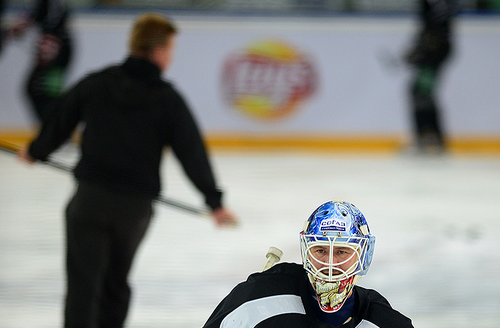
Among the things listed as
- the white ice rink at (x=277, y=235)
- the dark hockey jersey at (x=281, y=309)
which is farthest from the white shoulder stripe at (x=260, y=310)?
the white ice rink at (x=277, y=235)

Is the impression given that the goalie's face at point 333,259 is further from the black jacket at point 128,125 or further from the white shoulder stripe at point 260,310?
the black jacket at point 128,125

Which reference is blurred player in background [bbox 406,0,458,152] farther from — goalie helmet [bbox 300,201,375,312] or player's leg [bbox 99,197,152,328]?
goalie helmet [bbox 300,201,375,312]

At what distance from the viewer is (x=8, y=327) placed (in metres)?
3.10

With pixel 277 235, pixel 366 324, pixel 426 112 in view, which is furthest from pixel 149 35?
pixel 426 112

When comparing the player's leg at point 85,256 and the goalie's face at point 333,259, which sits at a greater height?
the goalie's face at point 333,259

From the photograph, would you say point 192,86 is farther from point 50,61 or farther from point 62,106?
point 62,106

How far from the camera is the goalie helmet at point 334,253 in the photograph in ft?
5.11

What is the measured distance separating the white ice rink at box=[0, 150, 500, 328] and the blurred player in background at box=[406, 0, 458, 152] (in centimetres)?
30

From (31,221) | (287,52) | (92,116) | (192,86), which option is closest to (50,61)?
(192,86)

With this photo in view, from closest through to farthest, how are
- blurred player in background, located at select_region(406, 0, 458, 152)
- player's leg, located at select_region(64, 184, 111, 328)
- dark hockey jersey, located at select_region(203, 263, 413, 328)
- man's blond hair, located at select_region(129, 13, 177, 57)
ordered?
dark hockey jersey, located at select_region(203, 263, 413, 328) < player's leg, located at select_region(64, 184, 111, 328) < man's blond hair, located at select_region(129, 13, 177, 57) < blurred player in background, located at select_region(406, 0, 458, 152)

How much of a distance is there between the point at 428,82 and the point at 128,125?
19.5 feet

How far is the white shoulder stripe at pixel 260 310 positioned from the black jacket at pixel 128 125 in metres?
1.01

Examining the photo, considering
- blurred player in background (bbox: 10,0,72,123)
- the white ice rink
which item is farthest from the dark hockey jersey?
blurred player in background (bbox: 10,0,72,123)

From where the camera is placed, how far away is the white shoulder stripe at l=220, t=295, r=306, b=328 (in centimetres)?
153
